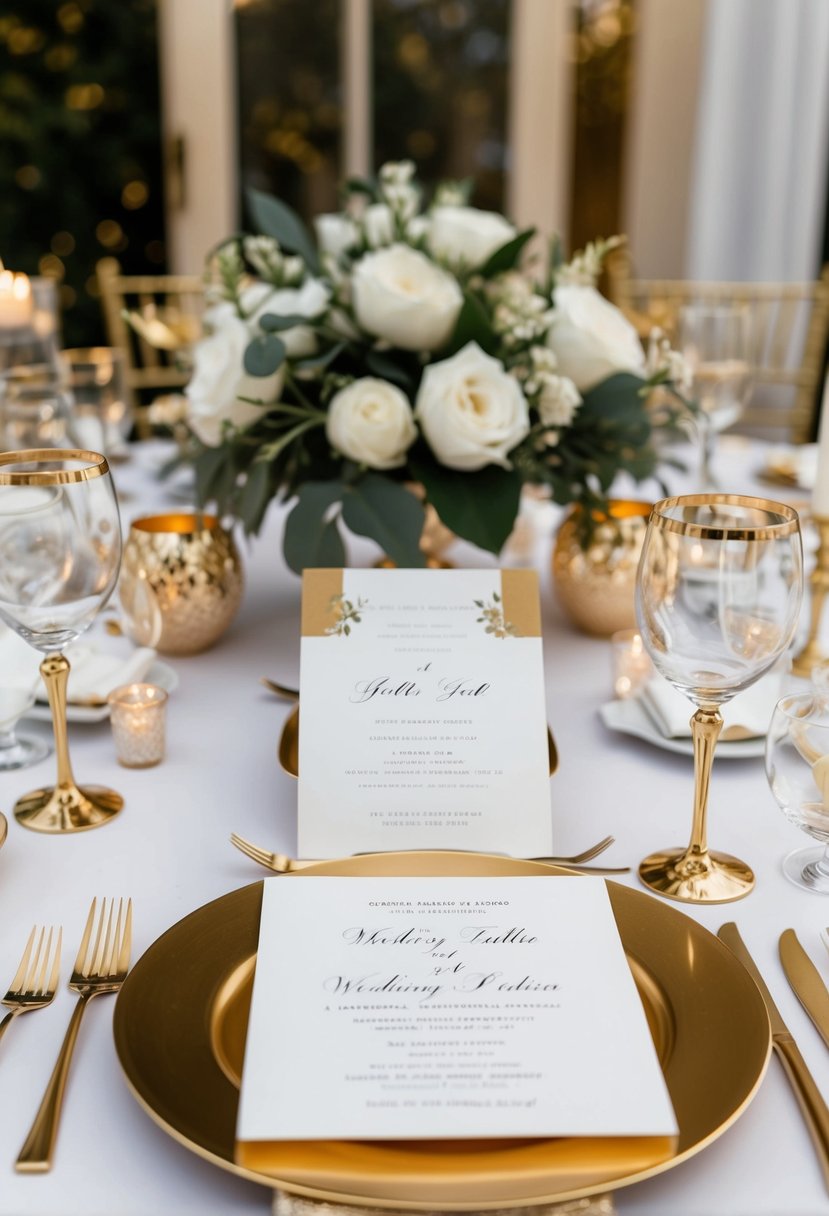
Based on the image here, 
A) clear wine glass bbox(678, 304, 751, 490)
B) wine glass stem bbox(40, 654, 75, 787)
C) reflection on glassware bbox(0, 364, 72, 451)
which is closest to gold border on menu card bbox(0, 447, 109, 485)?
wine glass stem bbox(40, 654, 75, 787)

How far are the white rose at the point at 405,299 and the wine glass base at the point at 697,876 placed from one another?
531mm

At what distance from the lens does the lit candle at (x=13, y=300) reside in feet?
5.29

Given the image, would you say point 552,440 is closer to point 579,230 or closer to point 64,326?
point 64,326

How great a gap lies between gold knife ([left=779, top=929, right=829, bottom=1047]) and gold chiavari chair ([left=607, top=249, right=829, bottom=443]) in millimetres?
1711

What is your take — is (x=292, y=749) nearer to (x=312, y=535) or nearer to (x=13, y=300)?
(x=312, y=535)

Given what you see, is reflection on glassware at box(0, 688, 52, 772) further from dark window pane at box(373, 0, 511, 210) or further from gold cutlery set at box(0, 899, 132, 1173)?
dark window pane at box(373, 0, 511, 210)

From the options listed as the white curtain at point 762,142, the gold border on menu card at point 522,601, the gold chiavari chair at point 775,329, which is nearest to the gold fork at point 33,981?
the gold border on menu card at point 522,601

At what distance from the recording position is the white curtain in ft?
10.3

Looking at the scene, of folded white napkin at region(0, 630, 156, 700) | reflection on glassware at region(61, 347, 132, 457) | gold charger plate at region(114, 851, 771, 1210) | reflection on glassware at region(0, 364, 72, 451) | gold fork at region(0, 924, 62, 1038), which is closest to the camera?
gold charger plate at region(114, 851, 771, 1210)

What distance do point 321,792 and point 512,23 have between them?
3.52m

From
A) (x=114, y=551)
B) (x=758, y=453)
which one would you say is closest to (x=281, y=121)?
(x=758, y=453)

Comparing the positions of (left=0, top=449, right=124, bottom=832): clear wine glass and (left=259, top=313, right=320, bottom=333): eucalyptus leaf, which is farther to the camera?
(left=259, top=313, right=320, bottom=333): eucalyptus leaf

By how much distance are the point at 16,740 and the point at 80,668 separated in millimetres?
92

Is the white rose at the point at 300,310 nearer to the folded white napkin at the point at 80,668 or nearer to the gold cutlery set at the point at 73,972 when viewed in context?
the folded white napkin at the point at 80,668
